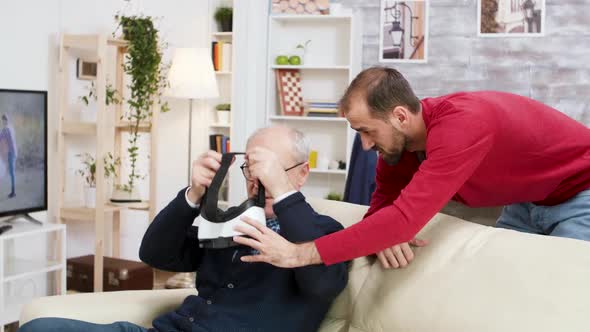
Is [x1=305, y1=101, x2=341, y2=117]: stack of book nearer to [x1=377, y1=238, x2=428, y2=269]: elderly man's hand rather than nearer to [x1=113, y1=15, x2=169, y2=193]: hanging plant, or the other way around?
[x1=113, y1=15, x2=169, y2=193]: hanging plant

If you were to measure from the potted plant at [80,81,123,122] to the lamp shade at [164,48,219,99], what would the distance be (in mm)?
394

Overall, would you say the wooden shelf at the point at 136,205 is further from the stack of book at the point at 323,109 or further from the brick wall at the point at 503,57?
the brick wall at the point at 503,57

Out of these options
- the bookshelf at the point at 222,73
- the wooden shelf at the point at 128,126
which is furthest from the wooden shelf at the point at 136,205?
the bookshelf at the point at 222,73

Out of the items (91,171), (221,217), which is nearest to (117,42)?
(91,171)

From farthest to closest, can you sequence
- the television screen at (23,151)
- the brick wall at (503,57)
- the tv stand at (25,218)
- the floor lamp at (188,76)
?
the brick wall at (503,57), the floor lamp at (188,76), the tv stand at (25,218), the television screen at (23,151)

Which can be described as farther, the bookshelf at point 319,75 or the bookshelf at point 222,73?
the bookshelf at point 222,73

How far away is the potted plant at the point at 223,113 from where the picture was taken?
6.25 m

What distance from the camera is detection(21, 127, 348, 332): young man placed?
183 centimetres

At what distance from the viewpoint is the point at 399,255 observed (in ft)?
6.09

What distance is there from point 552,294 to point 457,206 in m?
0.91

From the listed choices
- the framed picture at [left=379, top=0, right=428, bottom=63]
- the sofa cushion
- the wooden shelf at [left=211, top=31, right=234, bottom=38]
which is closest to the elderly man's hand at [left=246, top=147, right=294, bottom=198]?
the sofa cushion

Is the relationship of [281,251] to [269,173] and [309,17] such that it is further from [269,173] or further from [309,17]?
[309,17]

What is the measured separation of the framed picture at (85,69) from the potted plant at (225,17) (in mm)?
1728

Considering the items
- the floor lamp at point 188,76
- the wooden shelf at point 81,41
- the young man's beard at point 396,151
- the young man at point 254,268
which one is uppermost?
the wooden shelf at point 81,41
